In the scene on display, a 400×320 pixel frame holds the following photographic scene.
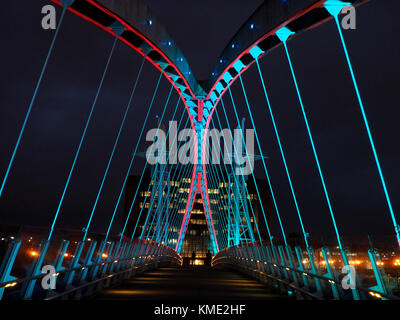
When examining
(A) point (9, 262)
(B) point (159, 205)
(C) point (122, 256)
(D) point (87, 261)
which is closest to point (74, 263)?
(D) point (87, 261)


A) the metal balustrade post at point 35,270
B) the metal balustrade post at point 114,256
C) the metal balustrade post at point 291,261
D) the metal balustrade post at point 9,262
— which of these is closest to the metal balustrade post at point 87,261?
the metal balustrade post at point 114,256

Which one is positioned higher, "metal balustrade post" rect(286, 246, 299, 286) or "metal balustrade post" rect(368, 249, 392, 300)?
"metal balustrade post" rect(286, 246, 299, 286)

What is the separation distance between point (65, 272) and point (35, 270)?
1247mm

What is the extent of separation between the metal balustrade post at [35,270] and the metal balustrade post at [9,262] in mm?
531

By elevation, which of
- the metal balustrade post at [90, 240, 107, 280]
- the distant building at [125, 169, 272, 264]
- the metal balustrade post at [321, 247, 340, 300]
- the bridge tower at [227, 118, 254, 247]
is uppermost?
the distant building at [125, 169, 272, 264]

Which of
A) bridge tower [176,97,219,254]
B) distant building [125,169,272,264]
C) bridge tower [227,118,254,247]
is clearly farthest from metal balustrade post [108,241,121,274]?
distant building [125,169,272,264]

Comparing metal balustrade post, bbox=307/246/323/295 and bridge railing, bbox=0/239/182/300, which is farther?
metal balustrade post, bbox=307/246/323/295

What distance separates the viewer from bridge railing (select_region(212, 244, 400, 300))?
546 cm

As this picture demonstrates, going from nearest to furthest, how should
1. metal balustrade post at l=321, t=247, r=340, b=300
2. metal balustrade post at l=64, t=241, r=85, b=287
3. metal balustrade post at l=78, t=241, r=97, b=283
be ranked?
metal balustrade post at l=321, t=247, r=340, b=300
metal balustrade post at l=64, t=241, r=85, b=287
metal balustrade post at l=78, t=241, r=97, b=283

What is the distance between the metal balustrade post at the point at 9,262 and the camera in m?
5.19

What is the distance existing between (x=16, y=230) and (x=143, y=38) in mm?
9861

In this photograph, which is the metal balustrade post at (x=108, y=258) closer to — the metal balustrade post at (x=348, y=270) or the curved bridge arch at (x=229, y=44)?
the metal balustrade post at (x=348, y=270)

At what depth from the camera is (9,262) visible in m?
5.28

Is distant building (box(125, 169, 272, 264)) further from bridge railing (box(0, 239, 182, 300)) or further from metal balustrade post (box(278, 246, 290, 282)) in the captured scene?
metal balustrade post (box(278, 246, 290, 282))
